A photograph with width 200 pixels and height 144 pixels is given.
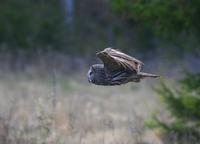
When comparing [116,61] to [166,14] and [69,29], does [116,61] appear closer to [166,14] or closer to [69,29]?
[166,14]

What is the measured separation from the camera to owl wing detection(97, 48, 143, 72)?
5219 millimetres

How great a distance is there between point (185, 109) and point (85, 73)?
987 cm

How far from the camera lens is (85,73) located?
776 inches

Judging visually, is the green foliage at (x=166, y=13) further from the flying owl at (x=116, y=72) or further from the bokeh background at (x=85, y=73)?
the flying owl at (x=116, y=72)

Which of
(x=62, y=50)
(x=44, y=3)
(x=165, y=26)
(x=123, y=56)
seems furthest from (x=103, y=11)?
(x=123, y=56)

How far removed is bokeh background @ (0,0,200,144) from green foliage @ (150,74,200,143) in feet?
0.04

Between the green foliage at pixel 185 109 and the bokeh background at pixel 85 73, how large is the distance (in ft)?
0.04

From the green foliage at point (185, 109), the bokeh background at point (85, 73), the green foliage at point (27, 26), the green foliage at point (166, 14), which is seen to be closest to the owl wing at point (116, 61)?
the bokeh background at point (85, 73)

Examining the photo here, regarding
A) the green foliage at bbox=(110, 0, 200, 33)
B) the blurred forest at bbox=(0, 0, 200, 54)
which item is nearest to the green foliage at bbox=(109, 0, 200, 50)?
the green foliage at bbox=(110, 0, 200, 33)

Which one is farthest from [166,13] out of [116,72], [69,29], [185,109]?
[69,29]

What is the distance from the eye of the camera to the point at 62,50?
1003 inches

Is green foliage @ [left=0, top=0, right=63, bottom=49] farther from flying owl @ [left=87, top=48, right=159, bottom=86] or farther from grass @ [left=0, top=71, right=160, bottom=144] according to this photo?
flying owl @ [left=87, top=48, right=159, bottom=86]

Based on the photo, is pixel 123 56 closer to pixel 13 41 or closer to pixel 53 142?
pixel 53 142

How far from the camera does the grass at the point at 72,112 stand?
26.4ft
